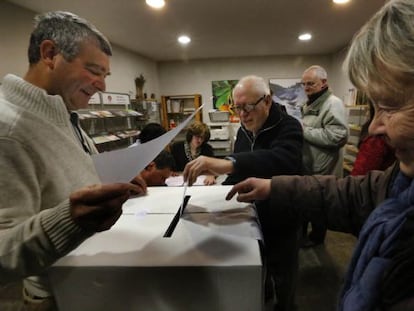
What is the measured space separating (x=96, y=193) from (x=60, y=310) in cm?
35

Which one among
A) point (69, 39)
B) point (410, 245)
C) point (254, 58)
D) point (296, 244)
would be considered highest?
point (254, 58)

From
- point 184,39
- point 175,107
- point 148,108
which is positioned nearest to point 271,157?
point 184,39

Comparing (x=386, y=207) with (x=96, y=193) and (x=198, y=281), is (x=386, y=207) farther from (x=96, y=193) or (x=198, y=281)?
(x=96, y=193)

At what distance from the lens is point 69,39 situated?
660 mm

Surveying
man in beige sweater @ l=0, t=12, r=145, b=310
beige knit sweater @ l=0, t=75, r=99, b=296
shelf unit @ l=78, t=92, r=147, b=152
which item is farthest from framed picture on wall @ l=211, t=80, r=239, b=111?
beige knit sweater @ l=0, t=75, r=99, b=296

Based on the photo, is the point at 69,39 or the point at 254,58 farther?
the point at 254,58

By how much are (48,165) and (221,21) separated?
9.36ft

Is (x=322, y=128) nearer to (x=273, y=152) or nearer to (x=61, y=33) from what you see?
(x=273, y=152)

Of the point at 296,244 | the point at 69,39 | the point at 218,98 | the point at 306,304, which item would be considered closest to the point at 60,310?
the point at 69,39

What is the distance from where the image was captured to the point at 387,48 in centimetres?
42

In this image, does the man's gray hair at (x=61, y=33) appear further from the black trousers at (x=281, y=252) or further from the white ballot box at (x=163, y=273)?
the black trousers at (x=281, y=252)

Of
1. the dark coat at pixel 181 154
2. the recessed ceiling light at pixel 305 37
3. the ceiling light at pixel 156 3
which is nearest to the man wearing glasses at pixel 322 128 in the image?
the dark coat at pixel 181 154

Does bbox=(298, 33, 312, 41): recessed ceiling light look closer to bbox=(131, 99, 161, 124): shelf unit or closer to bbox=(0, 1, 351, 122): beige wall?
bbox=(0, 1, 351, 122): beige wall

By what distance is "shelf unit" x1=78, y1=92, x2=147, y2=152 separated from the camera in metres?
3.08
